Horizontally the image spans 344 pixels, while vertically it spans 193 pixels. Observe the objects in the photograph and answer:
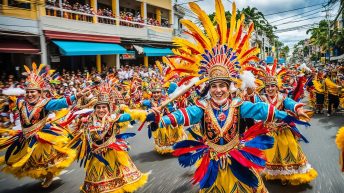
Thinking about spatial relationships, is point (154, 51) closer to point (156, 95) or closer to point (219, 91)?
point (156, 95)

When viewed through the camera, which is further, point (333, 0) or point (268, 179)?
point (333, 0)

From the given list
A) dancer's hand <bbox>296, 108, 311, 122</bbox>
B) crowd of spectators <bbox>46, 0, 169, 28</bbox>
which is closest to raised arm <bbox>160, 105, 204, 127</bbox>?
dancer's hand <bbox>296, 108, 311, 122</bbox>

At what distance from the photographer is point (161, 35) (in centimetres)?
2678

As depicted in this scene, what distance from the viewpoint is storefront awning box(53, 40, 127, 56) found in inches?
641

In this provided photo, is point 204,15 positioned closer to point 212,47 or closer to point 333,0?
point 212,47

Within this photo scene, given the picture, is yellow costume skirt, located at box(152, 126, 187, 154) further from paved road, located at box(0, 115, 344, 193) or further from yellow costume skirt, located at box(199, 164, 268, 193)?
yellow costume skirt, located at box(199, 164, 268, 193)

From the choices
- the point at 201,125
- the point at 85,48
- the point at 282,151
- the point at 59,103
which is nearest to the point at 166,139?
the point at 59,103

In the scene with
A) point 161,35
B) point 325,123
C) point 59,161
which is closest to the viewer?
point 59,161

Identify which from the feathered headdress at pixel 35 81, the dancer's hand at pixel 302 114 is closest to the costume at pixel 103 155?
the feathered headdress at pixel 35 81

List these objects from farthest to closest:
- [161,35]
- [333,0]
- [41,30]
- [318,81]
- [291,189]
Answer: [161,35] < [333,0] < [41,30] < [318,81] < [291,189]

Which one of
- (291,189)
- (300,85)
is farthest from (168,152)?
(300,85)

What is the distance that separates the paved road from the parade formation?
198 millimetres

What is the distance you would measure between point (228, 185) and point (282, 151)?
2.16 meters

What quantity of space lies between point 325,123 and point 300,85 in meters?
7.11
